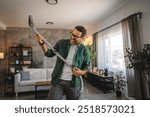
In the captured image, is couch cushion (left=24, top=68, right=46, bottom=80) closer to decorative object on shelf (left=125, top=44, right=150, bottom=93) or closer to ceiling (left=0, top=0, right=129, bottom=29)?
ceiling (left=0, top=0, right=129, bottom=29)

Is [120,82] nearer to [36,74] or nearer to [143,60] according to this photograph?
[143,60]

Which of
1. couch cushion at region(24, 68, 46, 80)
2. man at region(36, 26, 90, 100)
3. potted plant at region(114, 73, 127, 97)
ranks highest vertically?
man at region(36, 26, 90, 100)

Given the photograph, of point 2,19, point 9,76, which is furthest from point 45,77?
point 2,19

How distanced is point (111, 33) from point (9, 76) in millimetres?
1949

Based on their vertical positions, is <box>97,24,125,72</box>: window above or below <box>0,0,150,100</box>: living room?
below


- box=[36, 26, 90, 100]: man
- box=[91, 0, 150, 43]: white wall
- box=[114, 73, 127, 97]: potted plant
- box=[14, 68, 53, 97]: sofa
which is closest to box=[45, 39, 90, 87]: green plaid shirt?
box=[36, 26, 90, 100]: man

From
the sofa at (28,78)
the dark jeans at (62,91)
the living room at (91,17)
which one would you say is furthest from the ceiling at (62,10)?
the sofa at (28,78)

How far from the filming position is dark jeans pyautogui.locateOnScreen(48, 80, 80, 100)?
862 millimetres

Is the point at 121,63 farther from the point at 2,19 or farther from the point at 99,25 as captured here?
the point at 2,19

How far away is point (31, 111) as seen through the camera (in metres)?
0.77

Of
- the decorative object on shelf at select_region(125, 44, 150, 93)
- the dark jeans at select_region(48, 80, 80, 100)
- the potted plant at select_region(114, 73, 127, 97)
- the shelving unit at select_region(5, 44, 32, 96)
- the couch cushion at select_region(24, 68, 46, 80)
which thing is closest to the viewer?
the dark jeans at select_region(48, 80, 80, 100)

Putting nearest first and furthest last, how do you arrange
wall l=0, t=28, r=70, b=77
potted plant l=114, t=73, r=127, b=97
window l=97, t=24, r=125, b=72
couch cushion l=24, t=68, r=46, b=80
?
window l=97, t=24, r=125, b=72 → wall l=0, t=28, r=70, b=77 → potted plant l=114, t=73, r=127, b=97 → couch cushion l=24, t=68, r=46, b=80

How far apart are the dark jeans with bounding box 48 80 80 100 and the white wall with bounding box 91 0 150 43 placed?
867mm

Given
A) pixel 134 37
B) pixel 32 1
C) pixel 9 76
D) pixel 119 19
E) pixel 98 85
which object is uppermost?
pixel 32 1
